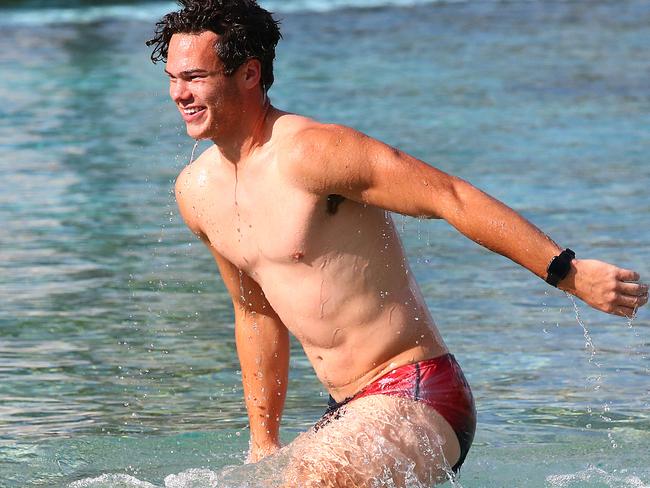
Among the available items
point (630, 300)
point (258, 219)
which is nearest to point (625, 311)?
point (630, 300)

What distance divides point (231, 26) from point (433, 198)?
2.77ft

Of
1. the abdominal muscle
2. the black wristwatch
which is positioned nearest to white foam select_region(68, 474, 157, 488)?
the abdominal muscle

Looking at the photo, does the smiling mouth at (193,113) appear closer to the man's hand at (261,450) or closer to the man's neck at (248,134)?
the man's neck at (248,134)

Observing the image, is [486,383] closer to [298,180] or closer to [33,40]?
[298,180]

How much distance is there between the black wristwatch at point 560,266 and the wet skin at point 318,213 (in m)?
0.17

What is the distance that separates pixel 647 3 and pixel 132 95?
1249 centimetres

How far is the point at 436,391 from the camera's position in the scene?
4.50 metres

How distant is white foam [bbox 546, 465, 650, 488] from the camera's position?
534 centimetres

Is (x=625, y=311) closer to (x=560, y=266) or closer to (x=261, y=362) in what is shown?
(x=560, y=266)

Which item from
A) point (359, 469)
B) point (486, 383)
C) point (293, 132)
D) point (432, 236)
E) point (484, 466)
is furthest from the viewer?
point (432, 236)

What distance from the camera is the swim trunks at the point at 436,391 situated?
4.48 meters

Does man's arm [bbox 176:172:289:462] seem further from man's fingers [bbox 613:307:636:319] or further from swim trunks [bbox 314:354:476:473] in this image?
man's fingers [bbox 613:307:636:319]

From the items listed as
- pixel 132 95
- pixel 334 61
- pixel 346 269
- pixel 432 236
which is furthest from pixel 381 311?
pixel 334 61

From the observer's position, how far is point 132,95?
18.0 m
